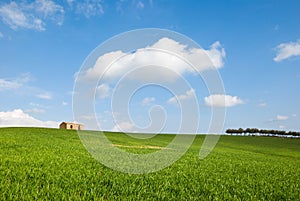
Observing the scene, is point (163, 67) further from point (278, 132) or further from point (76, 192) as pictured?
point (278, 132)

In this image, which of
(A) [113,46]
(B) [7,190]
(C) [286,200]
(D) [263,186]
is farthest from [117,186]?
(A) [113,46]

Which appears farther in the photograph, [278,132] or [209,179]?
[278,132]

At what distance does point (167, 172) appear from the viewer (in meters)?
14.2

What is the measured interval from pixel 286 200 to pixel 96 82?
10.2 m

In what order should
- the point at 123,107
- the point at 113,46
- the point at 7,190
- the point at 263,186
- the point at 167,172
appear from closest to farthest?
1. the point at 7,190
2. the point at 263,186
3. the point at 167,172
4. the point at 113,46
5. the point at 123,107

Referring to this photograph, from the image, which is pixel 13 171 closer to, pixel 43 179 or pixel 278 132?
pixel 43 179

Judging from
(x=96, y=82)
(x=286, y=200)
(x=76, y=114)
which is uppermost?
(x=96, y=82)

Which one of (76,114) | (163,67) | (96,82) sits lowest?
(76,114)

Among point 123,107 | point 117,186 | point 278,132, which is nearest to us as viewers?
point 117,186

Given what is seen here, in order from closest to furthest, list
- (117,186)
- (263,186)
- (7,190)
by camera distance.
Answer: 1. (7,190)
2. (117,186)
3. (263,186)

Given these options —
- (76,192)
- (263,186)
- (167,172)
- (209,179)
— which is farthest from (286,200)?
(76,192)

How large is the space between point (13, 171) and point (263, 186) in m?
10.5

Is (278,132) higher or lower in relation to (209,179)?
higher

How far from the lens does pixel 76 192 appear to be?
8.68m
